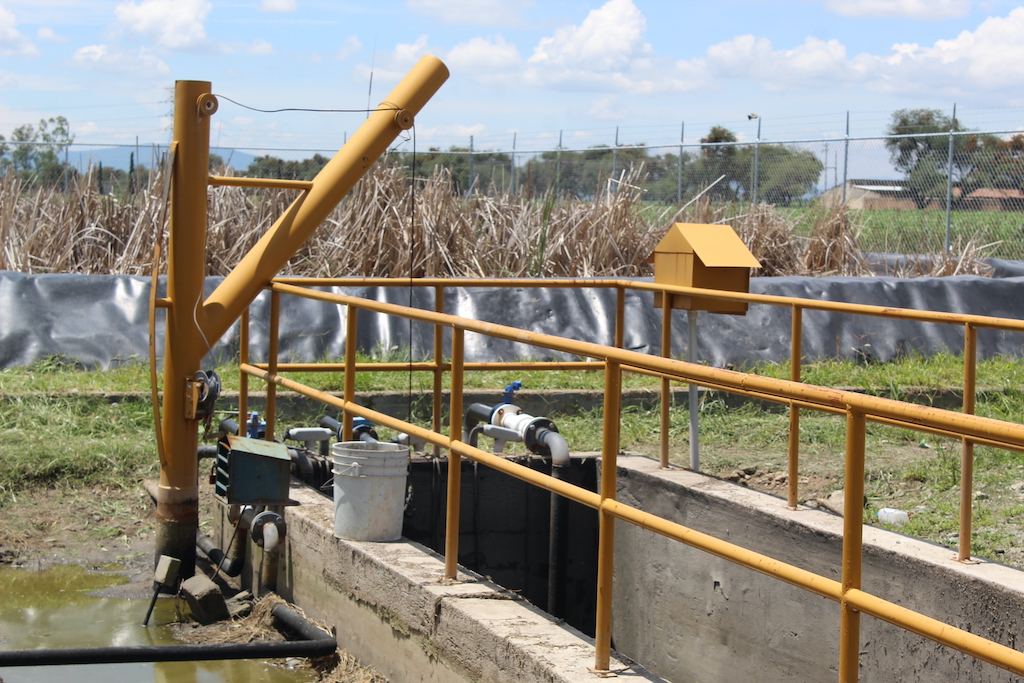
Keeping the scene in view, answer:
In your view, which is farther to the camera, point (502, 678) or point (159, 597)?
point (159, 597)

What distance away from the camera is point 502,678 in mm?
4629

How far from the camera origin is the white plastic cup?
22.9 feet

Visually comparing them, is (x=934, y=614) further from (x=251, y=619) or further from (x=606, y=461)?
(x=251, y=619)

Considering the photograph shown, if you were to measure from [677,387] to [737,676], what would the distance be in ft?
13.2

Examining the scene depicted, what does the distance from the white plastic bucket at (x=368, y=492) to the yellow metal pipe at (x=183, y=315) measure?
1.07 meters

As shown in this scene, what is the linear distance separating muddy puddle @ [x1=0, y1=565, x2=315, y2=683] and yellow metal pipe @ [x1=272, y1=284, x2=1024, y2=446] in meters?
1.91

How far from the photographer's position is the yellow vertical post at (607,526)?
4.23 metres

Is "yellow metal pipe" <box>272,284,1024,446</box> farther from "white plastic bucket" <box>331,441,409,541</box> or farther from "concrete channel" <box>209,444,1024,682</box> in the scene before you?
"concrete channel" <box>209,444,1024,682</box>

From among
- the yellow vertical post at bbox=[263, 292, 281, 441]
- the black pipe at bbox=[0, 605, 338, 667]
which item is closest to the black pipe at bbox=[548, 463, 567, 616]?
the black pipe at bbox=[0, 605, 338, 667]

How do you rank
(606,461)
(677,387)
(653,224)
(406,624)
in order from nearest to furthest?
1. (606,461)
2. (406,624)
3. (677,387)
4. (653,224)

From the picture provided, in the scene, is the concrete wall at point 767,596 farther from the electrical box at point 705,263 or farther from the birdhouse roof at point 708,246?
the birdhouse roof at point 708,246

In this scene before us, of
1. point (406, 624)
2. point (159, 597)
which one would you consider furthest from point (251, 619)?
point (406, 624)

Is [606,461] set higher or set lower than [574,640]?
higher

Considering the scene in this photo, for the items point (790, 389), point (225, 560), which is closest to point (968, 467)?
point (790, 389)
